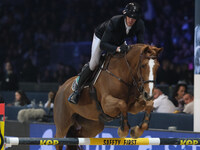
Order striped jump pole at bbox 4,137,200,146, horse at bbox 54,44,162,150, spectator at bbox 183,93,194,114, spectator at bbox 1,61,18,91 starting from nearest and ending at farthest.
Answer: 1. striped jump pole at bbox 4,137,200,146
2. horse at bbox 54,44,162,150
3. spectator at bbox 183,93,194,114
4. spectator at bbox 1,61,18,91

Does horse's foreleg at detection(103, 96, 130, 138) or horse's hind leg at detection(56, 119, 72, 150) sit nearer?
horse's foreleg at detection(103, 96, 130, 138)

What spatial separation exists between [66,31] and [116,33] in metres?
11.3

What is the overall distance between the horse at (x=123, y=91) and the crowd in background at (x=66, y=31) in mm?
5851

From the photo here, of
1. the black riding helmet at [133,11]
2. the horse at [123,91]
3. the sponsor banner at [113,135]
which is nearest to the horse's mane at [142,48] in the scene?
the horse at [123,91]

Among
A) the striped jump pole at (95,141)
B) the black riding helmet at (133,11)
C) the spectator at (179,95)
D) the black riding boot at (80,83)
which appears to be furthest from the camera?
the spectator at (179,95)

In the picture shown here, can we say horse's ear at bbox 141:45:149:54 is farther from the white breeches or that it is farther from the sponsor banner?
the sponsor banner

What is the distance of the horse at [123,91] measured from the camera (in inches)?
225

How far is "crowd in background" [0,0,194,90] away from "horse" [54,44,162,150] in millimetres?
5851

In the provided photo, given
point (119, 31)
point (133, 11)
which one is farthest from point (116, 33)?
point (133, 11)

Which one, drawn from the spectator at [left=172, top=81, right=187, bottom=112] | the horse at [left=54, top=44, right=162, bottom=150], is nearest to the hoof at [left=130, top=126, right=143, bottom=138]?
the horse at [left=54, top=44, right=162, bottom=150]

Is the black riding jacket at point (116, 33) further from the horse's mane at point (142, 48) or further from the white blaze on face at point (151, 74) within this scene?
the white blaze on face at point (151, 74)

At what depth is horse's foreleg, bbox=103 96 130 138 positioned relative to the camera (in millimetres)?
5836

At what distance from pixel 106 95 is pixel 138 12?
1.18 meters

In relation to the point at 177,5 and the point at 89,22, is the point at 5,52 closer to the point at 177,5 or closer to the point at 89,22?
the point at 89,22
